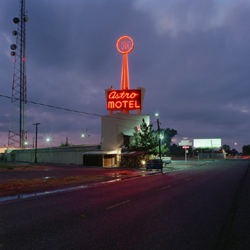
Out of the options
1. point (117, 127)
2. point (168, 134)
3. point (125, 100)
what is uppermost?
point (125, 100)

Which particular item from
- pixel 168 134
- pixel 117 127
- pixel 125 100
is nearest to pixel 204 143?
pixel 168 134

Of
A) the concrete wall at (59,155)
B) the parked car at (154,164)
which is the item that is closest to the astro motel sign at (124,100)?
the concrete wall at (59,155)

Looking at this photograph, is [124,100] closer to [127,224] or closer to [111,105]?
[111,105]

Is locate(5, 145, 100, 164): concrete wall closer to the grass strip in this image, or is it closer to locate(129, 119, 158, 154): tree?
locate(129, 119, 158, 154): tree

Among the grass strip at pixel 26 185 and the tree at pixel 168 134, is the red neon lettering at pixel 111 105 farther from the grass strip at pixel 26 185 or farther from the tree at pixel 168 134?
the tree at pixel 168 134

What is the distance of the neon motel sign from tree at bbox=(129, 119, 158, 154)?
17.4 ft

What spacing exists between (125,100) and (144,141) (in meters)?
10.6

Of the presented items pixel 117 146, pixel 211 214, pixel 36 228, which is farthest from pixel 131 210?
pixel 117 146

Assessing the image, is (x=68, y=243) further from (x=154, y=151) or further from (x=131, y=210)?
(x=154, y=151)

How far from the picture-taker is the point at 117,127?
43156 millimetres

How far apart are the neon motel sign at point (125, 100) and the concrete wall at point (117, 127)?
3218mm

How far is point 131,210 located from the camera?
307 inches

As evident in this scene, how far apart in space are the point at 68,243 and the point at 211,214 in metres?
4.89

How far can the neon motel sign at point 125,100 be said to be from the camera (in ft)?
155
